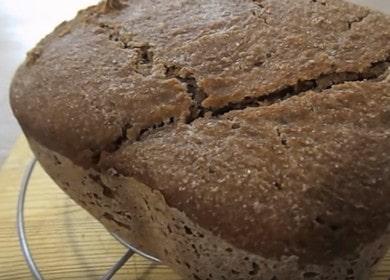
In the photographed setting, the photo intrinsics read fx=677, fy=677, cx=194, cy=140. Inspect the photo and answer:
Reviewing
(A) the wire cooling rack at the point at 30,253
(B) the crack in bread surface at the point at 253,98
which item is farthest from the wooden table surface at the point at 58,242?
(B) the crack in bread surface at the point at 253,98

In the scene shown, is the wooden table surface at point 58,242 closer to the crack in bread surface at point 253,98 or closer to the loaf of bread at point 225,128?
the loaf of bread at point 225,128

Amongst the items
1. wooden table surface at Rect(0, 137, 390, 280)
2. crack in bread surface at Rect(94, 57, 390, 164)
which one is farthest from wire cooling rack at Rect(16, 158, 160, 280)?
crack in bread surface at Rect(94, 57, 390, 164)

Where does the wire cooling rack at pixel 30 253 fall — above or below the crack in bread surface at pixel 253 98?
below

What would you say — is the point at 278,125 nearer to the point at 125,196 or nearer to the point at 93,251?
the point at 125,196

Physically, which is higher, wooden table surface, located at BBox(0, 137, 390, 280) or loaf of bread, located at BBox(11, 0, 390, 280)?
loaf of bread, located at BBox(11, 0, 390, 280)

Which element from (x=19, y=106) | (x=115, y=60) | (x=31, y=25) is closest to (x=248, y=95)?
(x=115, y=60)

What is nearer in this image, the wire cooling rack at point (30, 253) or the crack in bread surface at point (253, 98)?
the crack in bread surface at point (253, 98)

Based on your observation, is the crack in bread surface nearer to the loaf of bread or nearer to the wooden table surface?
the loaf of bread

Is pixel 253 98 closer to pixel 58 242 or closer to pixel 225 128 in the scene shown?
pixel 225 128
